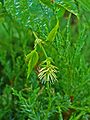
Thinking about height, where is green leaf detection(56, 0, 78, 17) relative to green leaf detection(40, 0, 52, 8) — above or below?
below

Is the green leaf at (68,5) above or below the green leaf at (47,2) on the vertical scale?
below

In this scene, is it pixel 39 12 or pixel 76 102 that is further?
pixel 76 102

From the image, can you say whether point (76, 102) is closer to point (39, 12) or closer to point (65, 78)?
point (65, 78)

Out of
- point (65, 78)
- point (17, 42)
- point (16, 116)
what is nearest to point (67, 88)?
point (65, 78)

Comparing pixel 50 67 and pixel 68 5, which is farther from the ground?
pixel 68 5

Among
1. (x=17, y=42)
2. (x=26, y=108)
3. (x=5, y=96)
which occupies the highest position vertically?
(x=17, y=42)

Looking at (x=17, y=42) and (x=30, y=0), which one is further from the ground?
(x=17, y=42)

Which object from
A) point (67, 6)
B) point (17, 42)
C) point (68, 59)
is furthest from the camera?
point (17, 42)

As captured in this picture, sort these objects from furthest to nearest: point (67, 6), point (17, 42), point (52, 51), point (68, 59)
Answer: point (17, 42) → point (52, 51) → point (68, 59) → point (67, 6)
